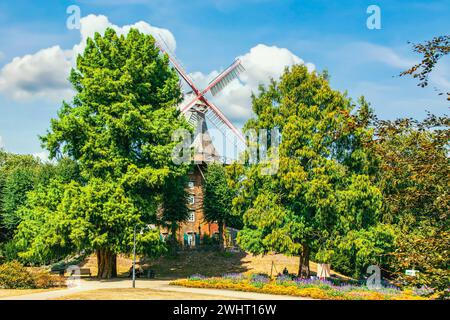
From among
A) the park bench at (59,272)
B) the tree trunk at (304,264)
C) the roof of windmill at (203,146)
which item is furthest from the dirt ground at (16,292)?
the roof of windmill at (203,146)

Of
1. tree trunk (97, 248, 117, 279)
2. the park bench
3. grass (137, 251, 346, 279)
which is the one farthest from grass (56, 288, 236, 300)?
grass (137, 251, 346, 279)

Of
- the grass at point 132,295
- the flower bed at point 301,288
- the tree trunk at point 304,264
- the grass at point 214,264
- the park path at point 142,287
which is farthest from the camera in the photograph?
the grass at point 214,264

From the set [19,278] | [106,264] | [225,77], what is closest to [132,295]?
[19,278]

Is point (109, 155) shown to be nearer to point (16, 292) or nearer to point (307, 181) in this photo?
point (16, 292)

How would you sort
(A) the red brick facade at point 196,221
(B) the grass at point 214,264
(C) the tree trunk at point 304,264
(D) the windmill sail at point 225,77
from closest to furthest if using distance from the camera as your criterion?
(C) the tree trunk at point 304,264
(B) the grass at point 214,264
(D) the windmill sail at point 225,77
(A) the red brick facade at point 196,221

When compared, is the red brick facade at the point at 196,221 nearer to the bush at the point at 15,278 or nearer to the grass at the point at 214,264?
the grass at the point at 214,264

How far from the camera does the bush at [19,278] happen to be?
3023 centimetres

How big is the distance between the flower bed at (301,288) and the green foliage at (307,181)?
209 cm

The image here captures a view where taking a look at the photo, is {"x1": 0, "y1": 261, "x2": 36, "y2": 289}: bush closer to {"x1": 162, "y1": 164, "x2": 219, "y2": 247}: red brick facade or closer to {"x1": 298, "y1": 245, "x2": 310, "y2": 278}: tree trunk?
{"x1": 298, "y1": 245, "x2": 310, "y2": 278}: tree trunk

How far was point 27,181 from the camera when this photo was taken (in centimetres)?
5894

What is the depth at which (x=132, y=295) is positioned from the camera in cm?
2575

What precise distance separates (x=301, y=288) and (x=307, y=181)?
7003 mm

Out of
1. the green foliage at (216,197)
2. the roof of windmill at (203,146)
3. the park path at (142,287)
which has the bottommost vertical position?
the park path at (142,287)
